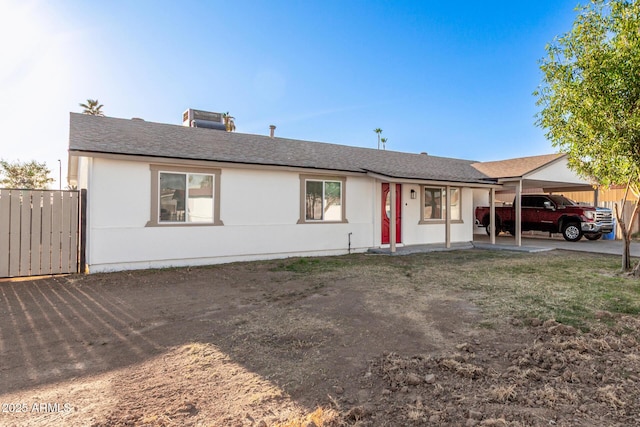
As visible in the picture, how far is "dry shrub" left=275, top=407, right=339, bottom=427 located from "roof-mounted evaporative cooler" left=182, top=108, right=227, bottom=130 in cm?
1278

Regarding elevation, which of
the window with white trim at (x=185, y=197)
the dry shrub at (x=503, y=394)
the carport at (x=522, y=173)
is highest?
the carport at (x=522, y=173)

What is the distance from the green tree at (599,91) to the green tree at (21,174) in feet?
110

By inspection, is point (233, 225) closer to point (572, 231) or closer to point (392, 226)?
point (392, 226)

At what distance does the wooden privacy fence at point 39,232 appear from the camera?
24.5 feet

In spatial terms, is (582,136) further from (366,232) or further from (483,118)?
(483,118)

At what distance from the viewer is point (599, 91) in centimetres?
714

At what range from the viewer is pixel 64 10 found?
30.0 ft

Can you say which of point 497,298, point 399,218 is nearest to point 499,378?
point 497,298

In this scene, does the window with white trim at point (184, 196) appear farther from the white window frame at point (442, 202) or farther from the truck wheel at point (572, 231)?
the truck wheel at point (572, 231)

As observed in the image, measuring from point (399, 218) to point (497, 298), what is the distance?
706 cm

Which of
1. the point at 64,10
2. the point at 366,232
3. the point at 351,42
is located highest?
the point at 351,42

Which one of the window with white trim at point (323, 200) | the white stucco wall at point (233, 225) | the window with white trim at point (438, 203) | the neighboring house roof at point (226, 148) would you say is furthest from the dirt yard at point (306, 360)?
the window with white trim at point (438, 203)

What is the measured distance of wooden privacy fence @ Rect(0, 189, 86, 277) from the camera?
24.5 ft

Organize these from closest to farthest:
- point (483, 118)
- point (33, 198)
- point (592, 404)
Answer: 1. point (592, 404)
2. point (33, 198)
3. point (483, 118)
